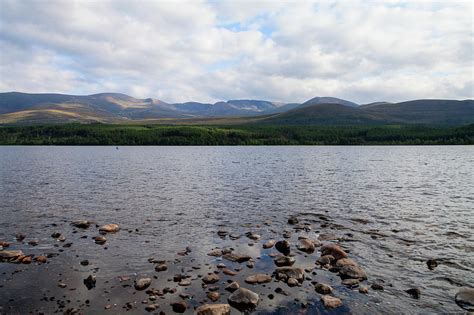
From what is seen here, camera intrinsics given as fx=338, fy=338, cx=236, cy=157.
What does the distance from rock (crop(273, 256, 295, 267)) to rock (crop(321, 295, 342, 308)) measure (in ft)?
15.3

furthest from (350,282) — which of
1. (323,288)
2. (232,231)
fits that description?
(232,231)

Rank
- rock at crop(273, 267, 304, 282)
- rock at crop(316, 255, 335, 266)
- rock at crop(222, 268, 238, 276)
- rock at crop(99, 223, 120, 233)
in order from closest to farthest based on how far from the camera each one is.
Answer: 1. rock at crop(273, 267, 304, 282)
2. rock at crop(222, 268, 238, 276)
3. rock at crop(316, 255, 335, 266)
4. rock at crop(99, 223, 120, 233)

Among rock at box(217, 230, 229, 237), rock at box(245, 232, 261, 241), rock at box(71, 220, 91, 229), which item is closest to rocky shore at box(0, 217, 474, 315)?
rock at box(245, 232, 261, 241)

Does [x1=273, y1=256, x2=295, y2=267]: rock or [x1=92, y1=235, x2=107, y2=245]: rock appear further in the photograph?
[x1=92, y1=235, x2=107, y2=245]: rock

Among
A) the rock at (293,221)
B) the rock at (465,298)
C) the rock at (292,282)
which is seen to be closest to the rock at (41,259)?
the rock at (292,282)

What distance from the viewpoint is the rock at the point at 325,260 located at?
69.5 ft

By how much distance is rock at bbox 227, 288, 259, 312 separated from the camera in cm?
1564

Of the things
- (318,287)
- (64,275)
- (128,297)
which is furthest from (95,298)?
(318,287)

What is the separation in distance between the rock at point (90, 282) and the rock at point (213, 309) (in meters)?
6.27

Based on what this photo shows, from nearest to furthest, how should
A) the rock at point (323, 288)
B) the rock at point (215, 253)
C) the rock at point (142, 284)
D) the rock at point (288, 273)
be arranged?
the rock at point (323, 288), the rock at point (142, 284), the rock at point (288, 273), the rock at point (215, 253)

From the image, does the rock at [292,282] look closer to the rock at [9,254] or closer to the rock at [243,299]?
the rock at [243,299]

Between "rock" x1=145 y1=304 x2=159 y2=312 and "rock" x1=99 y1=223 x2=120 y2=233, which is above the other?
"rock" x1=99 y1=223 x2=120 y2=233

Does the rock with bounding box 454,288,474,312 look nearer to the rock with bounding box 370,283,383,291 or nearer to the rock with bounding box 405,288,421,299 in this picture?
the rock with bounding box 405,288,421,299

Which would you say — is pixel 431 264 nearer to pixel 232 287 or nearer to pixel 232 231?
pixel 232 287
